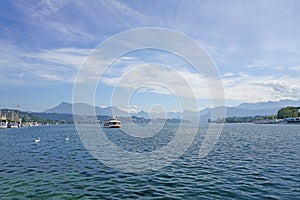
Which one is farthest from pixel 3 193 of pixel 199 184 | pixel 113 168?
pixel 199 184

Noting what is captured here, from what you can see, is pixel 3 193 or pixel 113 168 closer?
pixel 3 193

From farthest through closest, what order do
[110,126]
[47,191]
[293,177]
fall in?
[110,126] < [293,177] < [47,191]

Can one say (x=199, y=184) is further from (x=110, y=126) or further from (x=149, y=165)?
(x=110, y=126)

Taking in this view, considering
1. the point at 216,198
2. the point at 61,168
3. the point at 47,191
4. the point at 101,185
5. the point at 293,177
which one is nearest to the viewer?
the point at 216,198

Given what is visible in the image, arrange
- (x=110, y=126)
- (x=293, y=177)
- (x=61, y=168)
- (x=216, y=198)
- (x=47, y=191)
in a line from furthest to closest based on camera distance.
→ (x=110, y=126)
(x=61, y=168)
(x=293, y=177)
(x=47, y=191)
(x=216, y=198)

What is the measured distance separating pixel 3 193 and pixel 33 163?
1254cm

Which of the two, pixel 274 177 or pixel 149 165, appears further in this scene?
pixel 149 165

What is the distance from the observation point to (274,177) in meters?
22.1

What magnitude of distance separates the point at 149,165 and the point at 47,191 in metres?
12.5

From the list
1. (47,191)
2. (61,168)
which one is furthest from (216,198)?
(61,168)

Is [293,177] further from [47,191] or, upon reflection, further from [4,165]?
[4,165]

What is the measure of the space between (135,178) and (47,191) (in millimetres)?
7322

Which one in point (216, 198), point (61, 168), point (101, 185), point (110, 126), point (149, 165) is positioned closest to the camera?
point (216, 198)

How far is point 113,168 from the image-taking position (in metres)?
26.7
